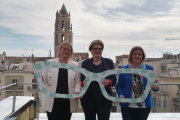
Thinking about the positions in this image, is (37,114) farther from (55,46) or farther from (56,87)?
(55,46)

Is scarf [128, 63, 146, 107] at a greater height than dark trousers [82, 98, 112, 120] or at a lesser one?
greater

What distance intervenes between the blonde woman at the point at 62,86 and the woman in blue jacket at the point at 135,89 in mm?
471

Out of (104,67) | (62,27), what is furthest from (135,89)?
(62,27)

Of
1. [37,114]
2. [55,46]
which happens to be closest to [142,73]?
[37,114]

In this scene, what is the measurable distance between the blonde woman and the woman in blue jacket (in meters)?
0.47

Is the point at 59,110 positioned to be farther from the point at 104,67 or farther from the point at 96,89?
the point at 104,67

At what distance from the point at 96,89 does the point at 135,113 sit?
47 cm

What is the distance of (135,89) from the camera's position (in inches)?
91.2

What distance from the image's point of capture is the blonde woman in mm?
2355

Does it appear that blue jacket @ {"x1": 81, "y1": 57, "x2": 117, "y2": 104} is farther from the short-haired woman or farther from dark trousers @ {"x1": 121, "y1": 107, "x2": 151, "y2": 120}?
dark trousers @ {"x1": 121, "y1": 107, "x2": 151, "y2": 120}

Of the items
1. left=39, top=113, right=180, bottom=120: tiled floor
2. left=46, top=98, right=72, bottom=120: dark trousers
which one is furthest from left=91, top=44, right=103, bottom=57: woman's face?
→ left=39, top=113, right=180, bottom=120: tiled floor

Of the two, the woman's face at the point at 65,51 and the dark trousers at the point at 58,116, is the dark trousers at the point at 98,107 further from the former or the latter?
the woman's face at the point at 65,51

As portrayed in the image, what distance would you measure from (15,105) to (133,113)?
6.53ft

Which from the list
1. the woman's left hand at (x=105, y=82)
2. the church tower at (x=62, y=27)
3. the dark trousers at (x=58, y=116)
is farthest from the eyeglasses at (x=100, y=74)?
the church tower at (x=62, y=27)
